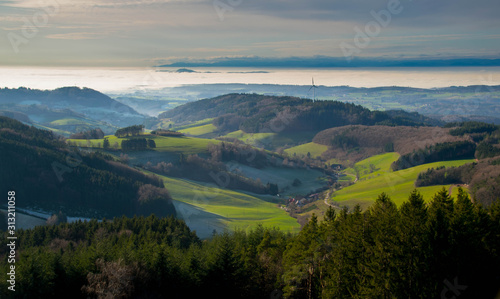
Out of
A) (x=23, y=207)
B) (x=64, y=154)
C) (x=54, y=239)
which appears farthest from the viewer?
(x=64, y=154)

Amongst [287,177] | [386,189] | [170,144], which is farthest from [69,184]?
[386,189]

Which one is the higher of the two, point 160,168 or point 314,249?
point 314,249

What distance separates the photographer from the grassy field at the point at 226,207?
91488mm

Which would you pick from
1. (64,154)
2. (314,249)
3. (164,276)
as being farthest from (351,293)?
(64,154)

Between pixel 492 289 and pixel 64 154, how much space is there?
388 feet

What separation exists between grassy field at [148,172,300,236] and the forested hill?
683cm

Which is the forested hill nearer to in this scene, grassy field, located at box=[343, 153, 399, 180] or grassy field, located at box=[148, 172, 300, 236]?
grassy field, located at box=[148, 172, 300, 236]

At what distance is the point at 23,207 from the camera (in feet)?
299

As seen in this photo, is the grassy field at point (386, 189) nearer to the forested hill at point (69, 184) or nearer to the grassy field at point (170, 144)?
the forested hill at point (69, 184)

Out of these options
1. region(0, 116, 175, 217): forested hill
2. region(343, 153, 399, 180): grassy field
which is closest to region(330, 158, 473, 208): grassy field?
region(343, 153, 399, 180): grassy field

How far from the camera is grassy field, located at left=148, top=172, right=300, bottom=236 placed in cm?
9149

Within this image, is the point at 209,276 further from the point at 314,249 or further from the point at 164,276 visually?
the point at 314,249

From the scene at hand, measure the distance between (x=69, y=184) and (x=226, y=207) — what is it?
142ft

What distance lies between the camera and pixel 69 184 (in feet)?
348
